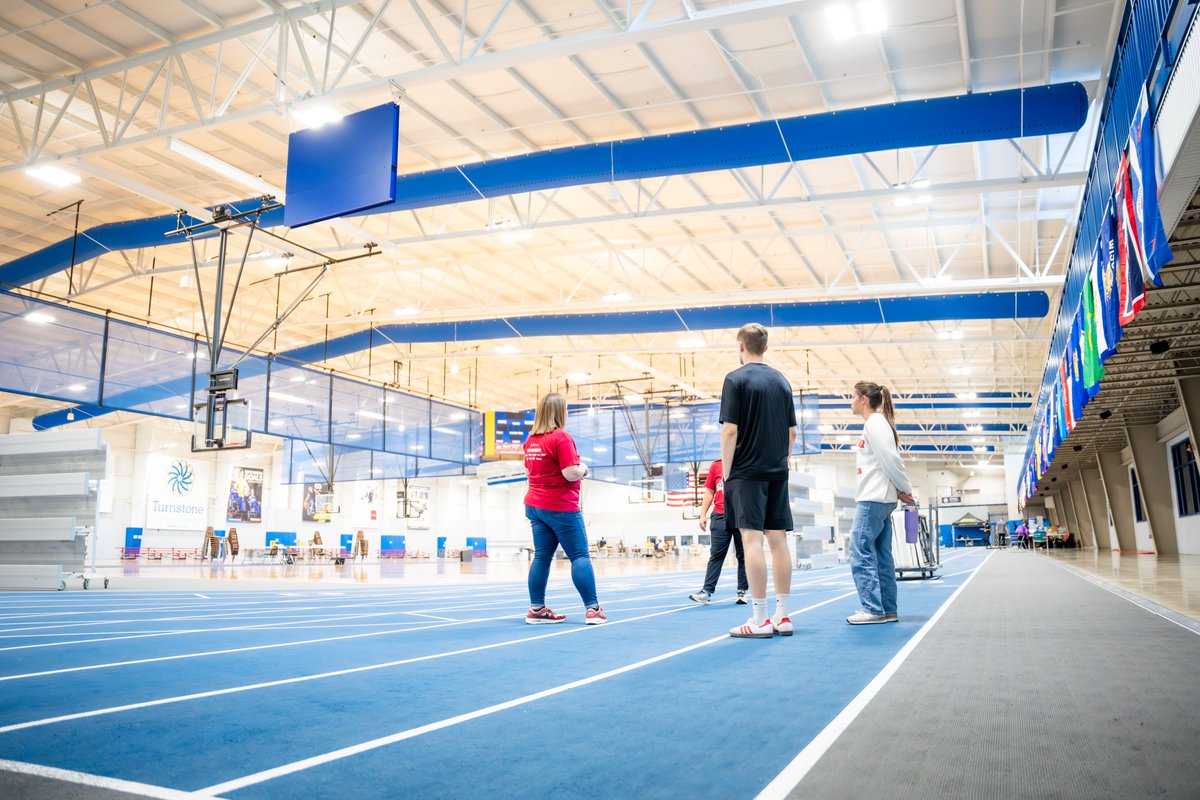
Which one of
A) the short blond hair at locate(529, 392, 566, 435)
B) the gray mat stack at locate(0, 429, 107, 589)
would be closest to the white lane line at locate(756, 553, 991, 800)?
the short blond hair at locate(529, 392, 566, 435)

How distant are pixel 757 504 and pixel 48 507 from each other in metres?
10.3

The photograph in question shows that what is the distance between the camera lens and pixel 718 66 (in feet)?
37.7

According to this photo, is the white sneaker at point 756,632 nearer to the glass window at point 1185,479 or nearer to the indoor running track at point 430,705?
the indoor running track at point 430,705

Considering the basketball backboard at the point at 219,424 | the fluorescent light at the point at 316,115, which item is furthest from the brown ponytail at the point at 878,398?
the basketball backboard at the point at 219,424

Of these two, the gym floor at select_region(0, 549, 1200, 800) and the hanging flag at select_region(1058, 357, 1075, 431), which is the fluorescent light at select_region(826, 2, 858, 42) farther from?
the gym floor at select_region(0, 549, 1200, 800)

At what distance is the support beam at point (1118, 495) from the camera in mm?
22281

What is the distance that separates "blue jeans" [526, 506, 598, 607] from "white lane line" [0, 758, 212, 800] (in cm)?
344

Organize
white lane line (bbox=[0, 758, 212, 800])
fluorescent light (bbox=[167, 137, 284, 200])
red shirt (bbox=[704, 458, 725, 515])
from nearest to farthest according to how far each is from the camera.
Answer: white lane line (bbox=[0, 758, 212, 800]) < red shirt (bbox=[704, 458, 725, 515]) < fluorescent light (bbox=[167, 137, 284, 200])

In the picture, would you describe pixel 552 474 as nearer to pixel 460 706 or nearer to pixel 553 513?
pixel 553 513

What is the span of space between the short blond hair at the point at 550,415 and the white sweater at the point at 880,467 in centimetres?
201

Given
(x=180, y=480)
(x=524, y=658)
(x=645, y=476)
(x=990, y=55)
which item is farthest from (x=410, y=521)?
(x=524, y=658)

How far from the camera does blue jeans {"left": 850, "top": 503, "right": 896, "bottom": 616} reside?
491 centimetres

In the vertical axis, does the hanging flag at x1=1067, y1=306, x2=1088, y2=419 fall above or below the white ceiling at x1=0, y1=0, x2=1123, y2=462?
below

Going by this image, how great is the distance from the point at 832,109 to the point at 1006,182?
9.64 feet
